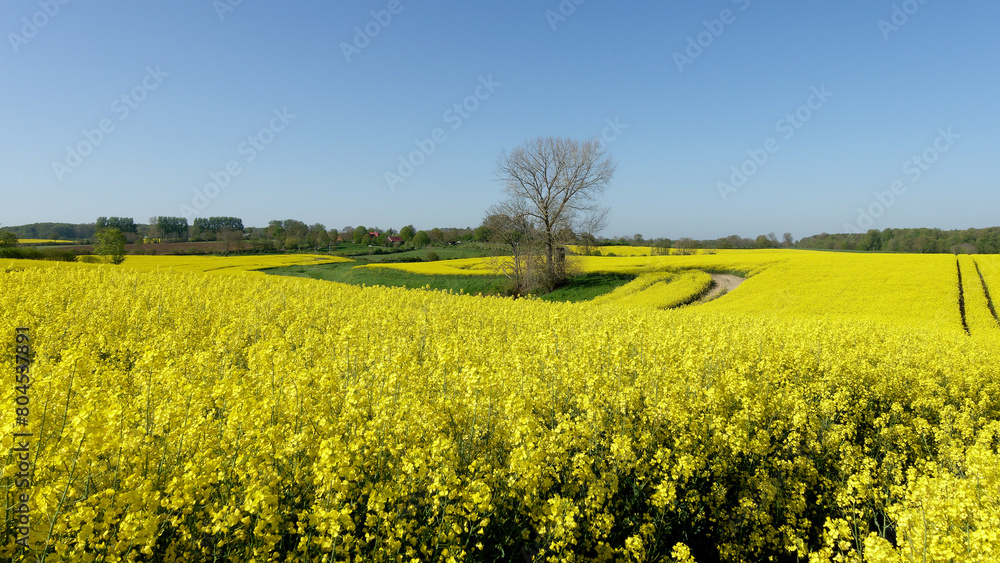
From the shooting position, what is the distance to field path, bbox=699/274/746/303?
87.6 feet

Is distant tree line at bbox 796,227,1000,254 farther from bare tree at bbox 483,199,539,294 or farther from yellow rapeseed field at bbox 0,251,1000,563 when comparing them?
yellow rapeseed field at bbox 0,251,1000,563

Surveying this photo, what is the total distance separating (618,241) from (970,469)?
8085 cm

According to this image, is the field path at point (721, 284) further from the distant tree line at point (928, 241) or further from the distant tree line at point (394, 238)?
the distant tree line at point (928, 241)

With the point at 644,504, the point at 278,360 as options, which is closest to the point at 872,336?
the point at 644,504

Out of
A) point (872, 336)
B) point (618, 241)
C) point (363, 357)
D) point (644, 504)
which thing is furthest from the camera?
point (618, 241)

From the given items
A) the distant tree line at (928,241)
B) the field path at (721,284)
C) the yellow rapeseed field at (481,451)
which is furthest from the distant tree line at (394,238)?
the yellow rapeseed field at (481,451)

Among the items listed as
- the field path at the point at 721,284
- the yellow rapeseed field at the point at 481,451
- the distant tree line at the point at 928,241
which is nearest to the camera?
the yellow rapeseed field at the point at 481,451

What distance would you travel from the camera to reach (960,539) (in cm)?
296

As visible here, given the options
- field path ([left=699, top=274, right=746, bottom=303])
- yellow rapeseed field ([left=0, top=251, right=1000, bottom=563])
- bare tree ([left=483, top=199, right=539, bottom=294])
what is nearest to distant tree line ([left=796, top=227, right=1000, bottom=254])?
field path ([left=699, top=274, right=746, bottom=303])

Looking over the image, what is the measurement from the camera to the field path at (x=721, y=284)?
87.6ft

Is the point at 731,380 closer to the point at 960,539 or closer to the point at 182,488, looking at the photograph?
the point at 960,539

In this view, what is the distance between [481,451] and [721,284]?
99.9ft

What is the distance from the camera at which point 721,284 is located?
29484 millimetres

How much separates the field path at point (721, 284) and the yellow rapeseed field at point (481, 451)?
1738 cm
